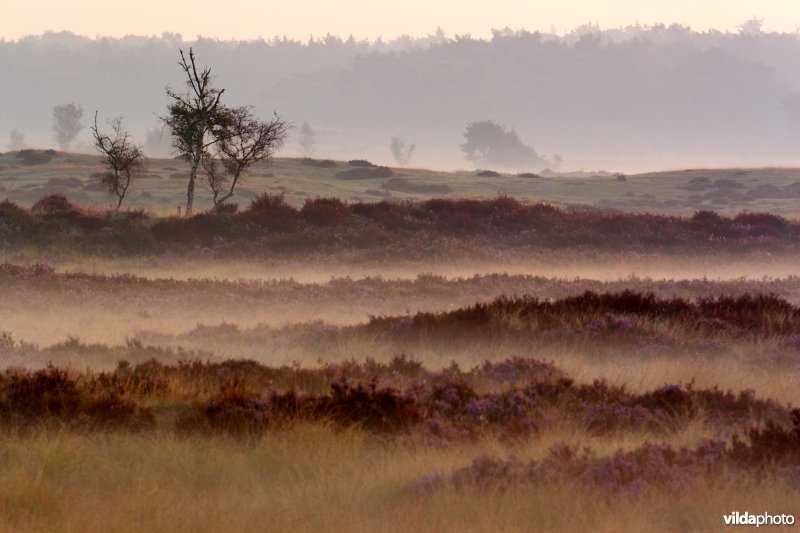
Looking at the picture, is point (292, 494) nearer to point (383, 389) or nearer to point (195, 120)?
point (383, 389)

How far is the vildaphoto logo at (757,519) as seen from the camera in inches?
224

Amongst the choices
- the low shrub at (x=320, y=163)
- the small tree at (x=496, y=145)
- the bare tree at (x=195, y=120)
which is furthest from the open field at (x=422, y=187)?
the small tree at (x=496, y=145)

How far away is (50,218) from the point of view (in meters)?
30.8

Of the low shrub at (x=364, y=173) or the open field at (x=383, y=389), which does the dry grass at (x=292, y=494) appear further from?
the low shrub at (x=364, y=173)

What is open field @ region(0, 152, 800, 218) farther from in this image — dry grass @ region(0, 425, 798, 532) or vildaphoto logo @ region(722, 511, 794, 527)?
vildaphoto logo @ region(722, 511, 794, 527)

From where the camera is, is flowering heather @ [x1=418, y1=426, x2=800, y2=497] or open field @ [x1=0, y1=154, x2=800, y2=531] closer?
open field @ [x1=0, y1=154, x2=800, y2=531]

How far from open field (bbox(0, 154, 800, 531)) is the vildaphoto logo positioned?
114 millimetres

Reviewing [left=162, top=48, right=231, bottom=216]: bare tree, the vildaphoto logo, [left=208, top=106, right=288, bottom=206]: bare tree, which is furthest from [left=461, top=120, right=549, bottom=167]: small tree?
the vildaphoto logo

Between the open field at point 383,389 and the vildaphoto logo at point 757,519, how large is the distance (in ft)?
0.37

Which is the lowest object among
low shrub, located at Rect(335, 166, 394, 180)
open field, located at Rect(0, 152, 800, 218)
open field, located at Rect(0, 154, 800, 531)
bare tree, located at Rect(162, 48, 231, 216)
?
open field, located at Rect(0, 154, 800, 531)

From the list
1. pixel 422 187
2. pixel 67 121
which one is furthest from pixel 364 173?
pixel 67 121

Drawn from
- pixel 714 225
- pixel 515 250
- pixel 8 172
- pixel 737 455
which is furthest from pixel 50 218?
pixel 8 172

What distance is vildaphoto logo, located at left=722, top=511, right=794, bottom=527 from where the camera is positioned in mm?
5680

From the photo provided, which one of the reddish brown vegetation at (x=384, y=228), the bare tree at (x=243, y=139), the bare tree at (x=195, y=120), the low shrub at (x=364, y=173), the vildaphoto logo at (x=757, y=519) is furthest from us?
the low shrub at (x=364, y=173)
